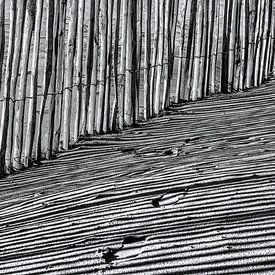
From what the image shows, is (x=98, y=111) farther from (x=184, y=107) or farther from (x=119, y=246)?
(x=119, y=246)

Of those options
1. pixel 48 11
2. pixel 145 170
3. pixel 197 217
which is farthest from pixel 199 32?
pixel 197 217

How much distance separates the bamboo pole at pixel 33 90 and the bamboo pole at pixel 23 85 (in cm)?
3

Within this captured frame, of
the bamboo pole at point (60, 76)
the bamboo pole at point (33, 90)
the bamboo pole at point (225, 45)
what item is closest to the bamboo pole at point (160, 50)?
the bamboo pole at point (225, 45)

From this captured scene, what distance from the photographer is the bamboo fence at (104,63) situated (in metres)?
3.51

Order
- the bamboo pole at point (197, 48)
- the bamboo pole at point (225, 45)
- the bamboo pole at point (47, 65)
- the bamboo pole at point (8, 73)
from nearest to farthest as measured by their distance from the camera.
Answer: the bamboo pole at point (8, 73) < the bamboo pole at point (47, 65) < the bamboo pole at point (197, 48) < the bamboo pole at point (225, 45)

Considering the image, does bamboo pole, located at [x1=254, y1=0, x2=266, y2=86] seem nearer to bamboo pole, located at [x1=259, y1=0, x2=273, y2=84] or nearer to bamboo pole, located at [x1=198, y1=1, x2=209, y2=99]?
bamboo pole, located at [x1=259, y1=0, x2=273, y2=84]

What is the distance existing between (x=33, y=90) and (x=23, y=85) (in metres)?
0.05

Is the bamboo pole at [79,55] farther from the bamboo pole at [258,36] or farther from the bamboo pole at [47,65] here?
the bamboo pole at [258,36]

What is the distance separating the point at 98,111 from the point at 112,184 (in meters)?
1.21

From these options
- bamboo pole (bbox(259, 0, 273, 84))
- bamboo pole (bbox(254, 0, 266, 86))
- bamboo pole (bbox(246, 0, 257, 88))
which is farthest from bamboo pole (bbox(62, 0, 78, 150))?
bamboo pole (bbox(259, 0, 273, 84))

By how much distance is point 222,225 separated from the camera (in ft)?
6.83

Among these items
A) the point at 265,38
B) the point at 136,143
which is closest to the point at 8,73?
the point at 136,143

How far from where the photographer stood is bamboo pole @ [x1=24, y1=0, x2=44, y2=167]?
3498mm

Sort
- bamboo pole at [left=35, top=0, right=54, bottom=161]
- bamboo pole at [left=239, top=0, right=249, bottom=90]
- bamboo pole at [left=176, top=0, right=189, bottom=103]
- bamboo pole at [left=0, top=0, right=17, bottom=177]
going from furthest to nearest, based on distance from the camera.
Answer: bamboo pole at [left=239, top=0, right=249, bottom=90], bamboo pole at [left=176, top=0, right=189, bottom=103], bamboo pole at [left=35, top=0, right=54, bottom=161], bamboo pole at [left=0, top=0, right=17, bottom=177]
